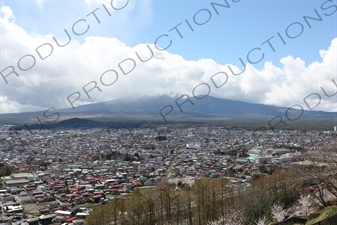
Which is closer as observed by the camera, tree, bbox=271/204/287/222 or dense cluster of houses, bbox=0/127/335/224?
tree, bbox=271/204/287/222

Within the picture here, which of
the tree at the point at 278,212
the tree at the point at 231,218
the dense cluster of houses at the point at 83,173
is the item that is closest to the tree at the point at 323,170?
the tree at the point at 278,212

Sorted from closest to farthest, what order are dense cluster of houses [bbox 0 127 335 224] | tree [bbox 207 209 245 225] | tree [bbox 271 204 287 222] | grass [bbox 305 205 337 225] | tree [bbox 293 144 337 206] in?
tree [bbox 293 144 337 206] → grass [bbox 305 205 337 225] → tree [bbox 207 209 245 225] → tree [bbox 271 204 287 222] → dense cluster of houses [bbox 0 127 335 224]

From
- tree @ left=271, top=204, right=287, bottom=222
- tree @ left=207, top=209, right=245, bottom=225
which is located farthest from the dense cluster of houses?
tree @ left=207, top=209, right=245, bottom=225

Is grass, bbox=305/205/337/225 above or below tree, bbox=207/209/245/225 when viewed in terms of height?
below

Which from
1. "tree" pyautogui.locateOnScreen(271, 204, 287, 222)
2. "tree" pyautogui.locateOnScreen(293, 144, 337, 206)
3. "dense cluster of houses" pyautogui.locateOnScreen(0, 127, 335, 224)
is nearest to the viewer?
"tree" pyautogui.locateOnScreen(293, 144, 337, 206)

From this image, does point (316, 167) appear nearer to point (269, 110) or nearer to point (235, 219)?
point (235, 219)

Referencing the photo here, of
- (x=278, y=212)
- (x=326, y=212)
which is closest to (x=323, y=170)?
(x=326, y=212)

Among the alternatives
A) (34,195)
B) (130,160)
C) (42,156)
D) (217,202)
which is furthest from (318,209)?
(42,156)

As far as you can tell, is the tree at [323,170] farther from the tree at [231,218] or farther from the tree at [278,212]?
the tree at [231,218]

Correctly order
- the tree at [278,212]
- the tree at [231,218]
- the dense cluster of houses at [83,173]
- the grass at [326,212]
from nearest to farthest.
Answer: the grass at [326,212] < the tree at [231,218] < the tree at [278,212] < the dense cluster of houses at [83,173]

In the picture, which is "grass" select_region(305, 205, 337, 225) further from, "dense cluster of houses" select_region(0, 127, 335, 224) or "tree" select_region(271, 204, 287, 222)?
"dense cluster of houses" select_region(0, 127, 335, 224)

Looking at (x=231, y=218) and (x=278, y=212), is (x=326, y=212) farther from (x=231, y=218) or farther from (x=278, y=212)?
(x=231, y=218)
